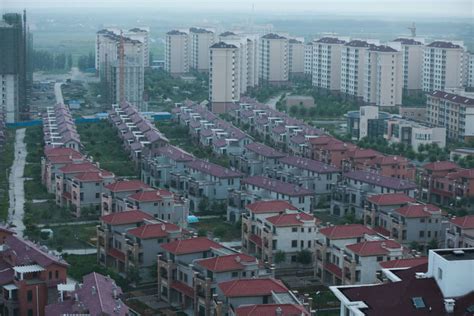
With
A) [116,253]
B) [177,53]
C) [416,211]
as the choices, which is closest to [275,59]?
[177,53]

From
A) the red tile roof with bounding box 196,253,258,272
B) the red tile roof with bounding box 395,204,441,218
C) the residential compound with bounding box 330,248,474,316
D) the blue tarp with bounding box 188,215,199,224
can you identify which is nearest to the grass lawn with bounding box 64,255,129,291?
the red tile roof with bounding box 196,253,258,272

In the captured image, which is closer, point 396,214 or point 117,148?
point 396,214

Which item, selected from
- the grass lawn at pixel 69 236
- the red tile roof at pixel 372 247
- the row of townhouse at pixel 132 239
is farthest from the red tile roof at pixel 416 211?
the grass lawn at pixel 69 236

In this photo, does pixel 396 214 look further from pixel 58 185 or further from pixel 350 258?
pixel 58 185

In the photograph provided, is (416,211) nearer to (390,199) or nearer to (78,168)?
(390,199)

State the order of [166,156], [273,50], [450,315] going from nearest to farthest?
[450,315], [166,156], [273,50]

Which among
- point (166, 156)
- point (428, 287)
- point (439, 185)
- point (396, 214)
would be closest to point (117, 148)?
point (166, 156)

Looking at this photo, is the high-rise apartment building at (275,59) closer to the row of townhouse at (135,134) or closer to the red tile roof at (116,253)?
the row of townhouse at (135,134)
